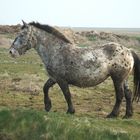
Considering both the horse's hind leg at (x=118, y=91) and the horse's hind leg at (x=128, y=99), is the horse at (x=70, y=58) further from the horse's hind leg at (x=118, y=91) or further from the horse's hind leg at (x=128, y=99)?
the horse's hind leg at (x=128, y=99)

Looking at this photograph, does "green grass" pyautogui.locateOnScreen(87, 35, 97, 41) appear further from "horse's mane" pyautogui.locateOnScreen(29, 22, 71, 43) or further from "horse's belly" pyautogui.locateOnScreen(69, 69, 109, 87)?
"horse's belly" pyautogui.locateOnScreen(69, 69, 109, 87)

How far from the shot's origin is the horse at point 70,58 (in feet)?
45.2

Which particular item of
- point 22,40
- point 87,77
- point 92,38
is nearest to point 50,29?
point 22,40

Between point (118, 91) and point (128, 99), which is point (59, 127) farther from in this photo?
point (128, 99)

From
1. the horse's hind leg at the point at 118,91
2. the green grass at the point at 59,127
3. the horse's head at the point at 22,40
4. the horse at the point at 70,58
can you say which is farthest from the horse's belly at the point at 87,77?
the horse's head at the point at 22,40

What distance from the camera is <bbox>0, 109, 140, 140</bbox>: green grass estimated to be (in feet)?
38.7

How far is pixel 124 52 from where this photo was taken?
14211mm

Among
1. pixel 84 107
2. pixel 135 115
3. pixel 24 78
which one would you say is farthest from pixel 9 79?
pixel 135 115

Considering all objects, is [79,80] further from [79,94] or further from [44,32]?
[79,94]

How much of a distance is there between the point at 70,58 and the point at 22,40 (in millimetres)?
1739

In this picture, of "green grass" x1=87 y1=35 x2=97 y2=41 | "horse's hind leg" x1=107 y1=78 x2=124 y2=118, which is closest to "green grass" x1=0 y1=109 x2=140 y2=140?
"horse's hind leg" x1=107 y1=78 x2=124 y2=118

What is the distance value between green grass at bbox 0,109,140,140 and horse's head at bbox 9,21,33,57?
6.70 ft

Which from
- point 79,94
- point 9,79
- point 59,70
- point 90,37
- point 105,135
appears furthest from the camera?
point 90,37

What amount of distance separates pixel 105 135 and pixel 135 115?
194 inches
